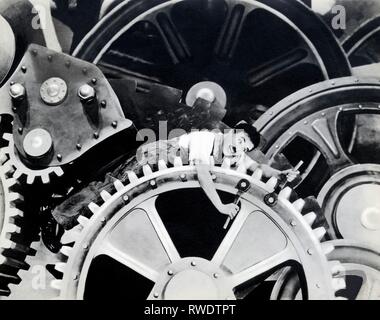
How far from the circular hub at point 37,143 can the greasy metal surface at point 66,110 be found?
2 cm

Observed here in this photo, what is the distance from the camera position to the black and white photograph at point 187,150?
218 centimetres

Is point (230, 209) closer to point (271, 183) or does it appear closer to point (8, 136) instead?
point (271, 183)

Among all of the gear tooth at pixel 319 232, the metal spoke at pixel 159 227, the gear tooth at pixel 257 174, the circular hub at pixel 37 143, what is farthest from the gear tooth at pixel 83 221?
the gear tooth at pixel 319 232

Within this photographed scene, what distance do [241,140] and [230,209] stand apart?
1.00 ft

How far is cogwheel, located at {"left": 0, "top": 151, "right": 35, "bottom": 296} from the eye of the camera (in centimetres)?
229

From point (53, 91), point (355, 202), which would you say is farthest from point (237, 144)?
point (53, 91)

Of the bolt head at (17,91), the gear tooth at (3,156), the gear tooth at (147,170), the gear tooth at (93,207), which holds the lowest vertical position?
the gear tooth at (93,207)

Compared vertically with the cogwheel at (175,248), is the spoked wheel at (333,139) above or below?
above

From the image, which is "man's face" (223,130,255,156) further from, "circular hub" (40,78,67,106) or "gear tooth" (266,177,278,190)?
"circular hub" (40,78,67,106)

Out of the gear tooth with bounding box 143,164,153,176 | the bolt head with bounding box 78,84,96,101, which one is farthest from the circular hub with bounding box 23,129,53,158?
the gear tooth with bounding box 143,164,153,176

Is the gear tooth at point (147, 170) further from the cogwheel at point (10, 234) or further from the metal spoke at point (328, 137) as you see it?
the metal spoke at point (328, 137)

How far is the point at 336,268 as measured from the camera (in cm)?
218

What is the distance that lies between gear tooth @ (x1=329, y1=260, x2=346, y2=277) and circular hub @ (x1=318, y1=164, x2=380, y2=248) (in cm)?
13

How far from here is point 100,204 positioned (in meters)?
2.31
